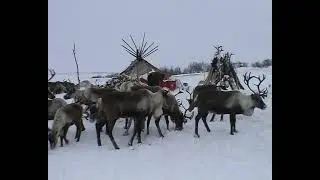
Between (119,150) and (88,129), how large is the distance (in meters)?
0.18

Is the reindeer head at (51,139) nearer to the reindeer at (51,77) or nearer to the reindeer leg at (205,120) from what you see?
the reindeer at (51,77)

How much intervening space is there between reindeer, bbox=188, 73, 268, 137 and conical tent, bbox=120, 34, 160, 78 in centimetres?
27

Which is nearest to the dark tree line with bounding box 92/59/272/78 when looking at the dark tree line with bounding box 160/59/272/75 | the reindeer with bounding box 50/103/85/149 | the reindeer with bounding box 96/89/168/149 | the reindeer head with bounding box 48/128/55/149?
the dark tree line with bounding box 160/59/272/75

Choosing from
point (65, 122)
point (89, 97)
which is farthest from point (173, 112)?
A: point (65, 122)

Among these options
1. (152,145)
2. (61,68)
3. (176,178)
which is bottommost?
(176,178)

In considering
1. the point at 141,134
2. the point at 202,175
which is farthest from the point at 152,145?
the point at 202,175

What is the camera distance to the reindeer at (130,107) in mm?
2316

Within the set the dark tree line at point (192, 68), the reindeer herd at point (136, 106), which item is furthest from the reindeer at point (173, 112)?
the dark tree line at point (192, 68)

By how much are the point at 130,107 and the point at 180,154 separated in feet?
1.09

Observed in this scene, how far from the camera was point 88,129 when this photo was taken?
2301mm

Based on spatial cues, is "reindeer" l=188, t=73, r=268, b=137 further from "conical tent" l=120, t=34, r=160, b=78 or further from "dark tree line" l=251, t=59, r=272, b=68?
"conical tent" l=120, t=34, r=160, b=78
